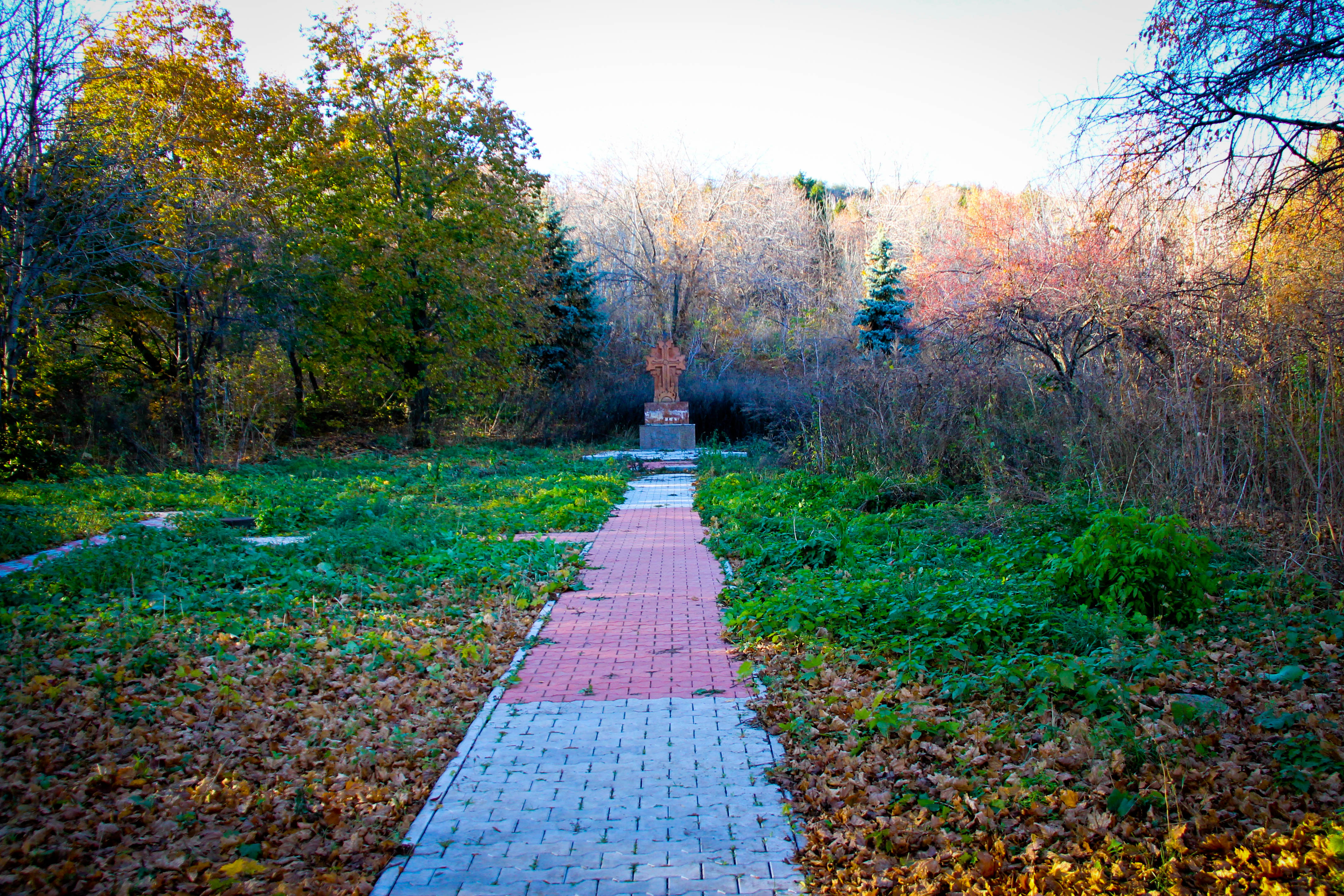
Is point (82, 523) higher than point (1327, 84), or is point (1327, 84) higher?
point (1327, 84)

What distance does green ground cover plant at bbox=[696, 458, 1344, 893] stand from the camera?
3139 mm

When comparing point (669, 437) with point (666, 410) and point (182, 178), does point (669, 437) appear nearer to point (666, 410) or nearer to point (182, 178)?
Result: point (666, 410)

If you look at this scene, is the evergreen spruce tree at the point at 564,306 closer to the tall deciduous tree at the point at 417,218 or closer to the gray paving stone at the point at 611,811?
the tall deciduous tree at the point at 417,218

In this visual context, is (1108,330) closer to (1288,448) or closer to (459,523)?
(1288,448)

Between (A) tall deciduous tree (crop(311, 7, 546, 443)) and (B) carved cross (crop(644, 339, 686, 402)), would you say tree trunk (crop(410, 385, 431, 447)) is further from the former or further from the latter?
(B) carved cross (crop(644, 339, 686, 402))

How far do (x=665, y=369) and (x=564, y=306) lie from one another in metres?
Answer: 4.93

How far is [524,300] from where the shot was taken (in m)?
25.6

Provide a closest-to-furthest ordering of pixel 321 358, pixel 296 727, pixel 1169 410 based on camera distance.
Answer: pixel 296 727, pixel 1169 410, pixel 321 358

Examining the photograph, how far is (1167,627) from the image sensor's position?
561 centimetres

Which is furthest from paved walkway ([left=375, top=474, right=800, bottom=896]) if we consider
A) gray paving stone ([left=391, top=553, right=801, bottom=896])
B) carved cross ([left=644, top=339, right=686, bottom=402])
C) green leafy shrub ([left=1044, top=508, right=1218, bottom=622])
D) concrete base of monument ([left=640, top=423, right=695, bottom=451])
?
carved cross ([left=644, top=339, right=686, bottom=402])

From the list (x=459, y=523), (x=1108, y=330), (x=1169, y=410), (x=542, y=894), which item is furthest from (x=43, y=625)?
(x=1108, y=330)

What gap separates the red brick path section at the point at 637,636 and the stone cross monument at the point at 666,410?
14895 millimetres

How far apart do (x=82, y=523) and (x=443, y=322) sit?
1471 cm

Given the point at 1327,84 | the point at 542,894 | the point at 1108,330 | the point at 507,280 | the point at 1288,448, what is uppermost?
the point at 507,280
